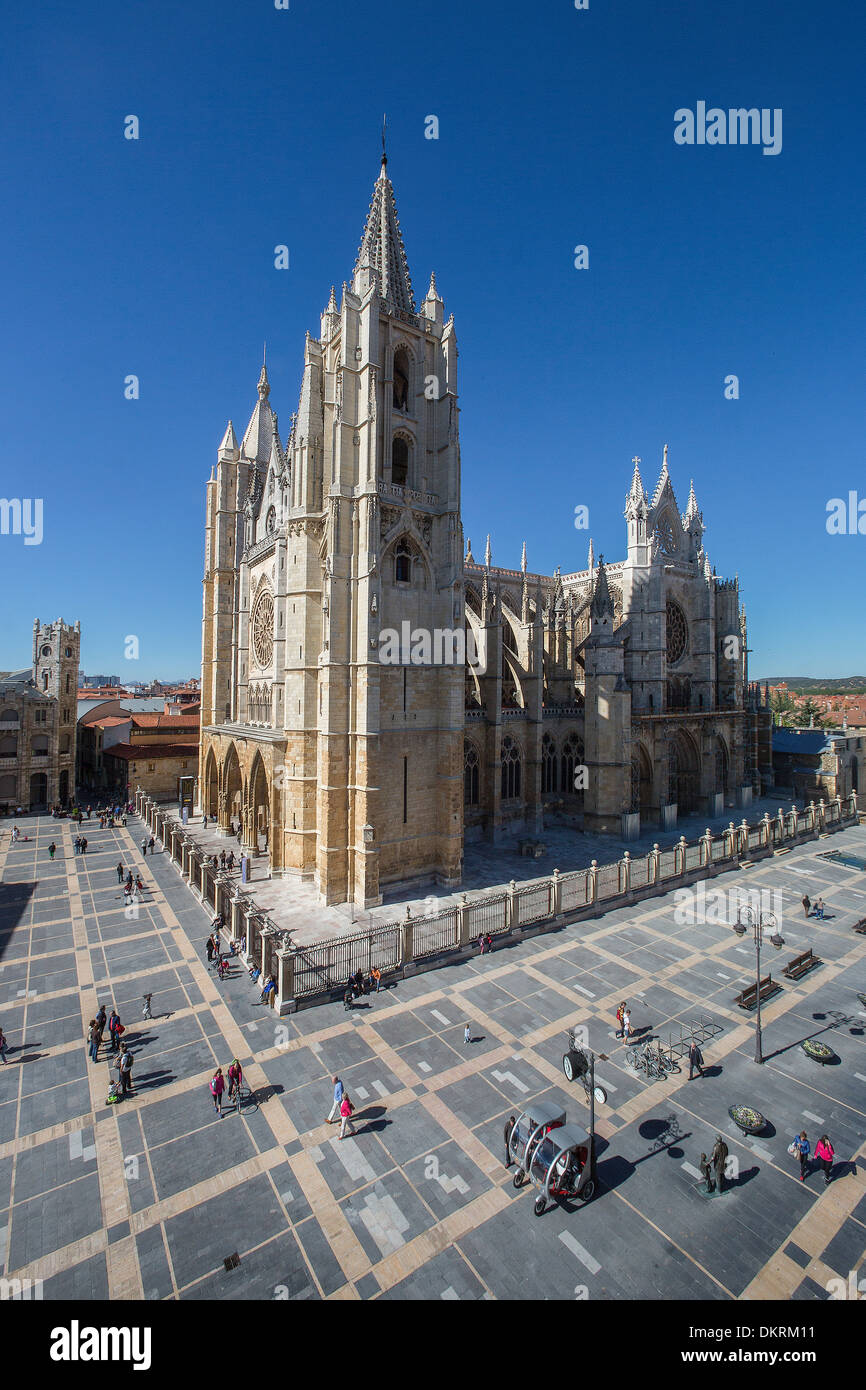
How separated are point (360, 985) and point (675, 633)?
35.8 m

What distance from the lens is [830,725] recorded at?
76875mm

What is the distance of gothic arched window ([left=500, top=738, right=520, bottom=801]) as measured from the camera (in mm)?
34062

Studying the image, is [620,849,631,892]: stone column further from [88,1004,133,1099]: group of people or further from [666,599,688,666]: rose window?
[666,599,688,666]: rose window

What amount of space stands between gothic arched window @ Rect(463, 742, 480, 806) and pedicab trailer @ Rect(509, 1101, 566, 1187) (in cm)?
2229

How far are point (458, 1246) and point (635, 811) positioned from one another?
28.5 m

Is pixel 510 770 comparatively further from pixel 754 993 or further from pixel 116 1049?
pixel 116 1049

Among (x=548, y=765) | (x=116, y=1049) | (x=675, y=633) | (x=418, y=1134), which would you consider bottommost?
(x=418, y=1134)

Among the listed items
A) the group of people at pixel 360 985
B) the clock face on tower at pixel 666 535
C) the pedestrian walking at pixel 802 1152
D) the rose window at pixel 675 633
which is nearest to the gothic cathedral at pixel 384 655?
the clock face on tower at pixel 666 535

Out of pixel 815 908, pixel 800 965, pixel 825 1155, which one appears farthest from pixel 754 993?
pixel 815 908

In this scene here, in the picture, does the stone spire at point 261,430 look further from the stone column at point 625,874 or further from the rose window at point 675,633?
the stone column at point 625,874

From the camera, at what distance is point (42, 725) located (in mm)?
43719
